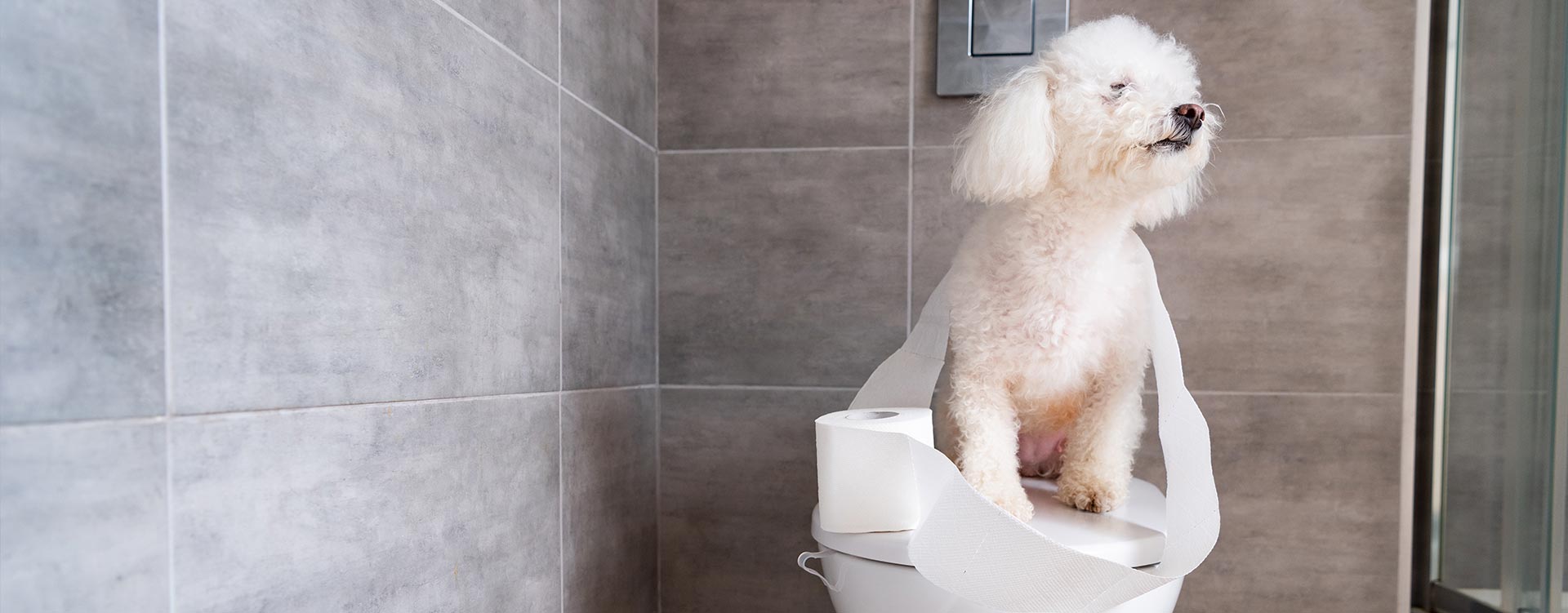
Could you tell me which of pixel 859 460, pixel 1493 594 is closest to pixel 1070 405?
pixel 859 460

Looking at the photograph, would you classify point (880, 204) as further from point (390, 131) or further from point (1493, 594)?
point (1493, 594)

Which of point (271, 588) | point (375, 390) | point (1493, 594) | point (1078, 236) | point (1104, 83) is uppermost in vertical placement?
point (1104, 83)

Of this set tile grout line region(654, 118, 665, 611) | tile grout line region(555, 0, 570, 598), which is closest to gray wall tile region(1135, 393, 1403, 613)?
tile grout line region(654, 118, 665, 611)

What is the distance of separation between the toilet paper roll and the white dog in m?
0.11

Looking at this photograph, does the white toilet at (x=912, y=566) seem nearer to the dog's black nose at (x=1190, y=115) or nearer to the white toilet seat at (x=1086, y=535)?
the white toilet seat at (x=1086, y=535)

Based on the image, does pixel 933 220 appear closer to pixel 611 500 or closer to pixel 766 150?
pixel 766 150

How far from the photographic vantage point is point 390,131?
0.85 meters

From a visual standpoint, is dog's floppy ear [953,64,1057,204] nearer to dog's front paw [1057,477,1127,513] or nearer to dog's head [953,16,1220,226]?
dog's head [953,16,1220,226]

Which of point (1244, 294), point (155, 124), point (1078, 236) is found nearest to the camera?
point (155, 124)

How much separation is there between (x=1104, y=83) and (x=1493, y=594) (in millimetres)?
1005

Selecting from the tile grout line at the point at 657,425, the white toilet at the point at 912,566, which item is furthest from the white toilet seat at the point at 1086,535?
the tile grout line at the point at 657,425

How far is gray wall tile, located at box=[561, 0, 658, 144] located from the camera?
1.29m

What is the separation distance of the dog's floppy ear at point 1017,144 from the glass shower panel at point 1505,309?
0.74m

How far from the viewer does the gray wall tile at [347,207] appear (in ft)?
2.10
